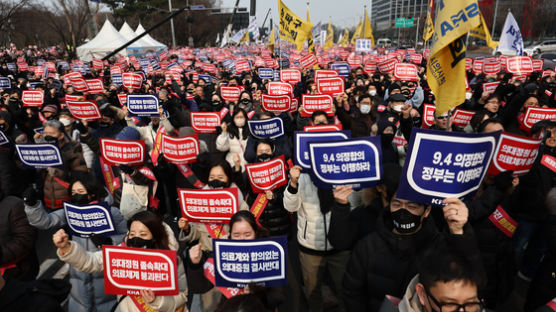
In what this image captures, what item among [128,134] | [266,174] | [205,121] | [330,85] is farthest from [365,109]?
[128,134]

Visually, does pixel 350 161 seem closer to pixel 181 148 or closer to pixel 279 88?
pixel 181 148

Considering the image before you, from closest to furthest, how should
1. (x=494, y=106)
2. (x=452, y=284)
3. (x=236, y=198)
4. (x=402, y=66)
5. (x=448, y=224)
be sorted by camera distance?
(x=452, y=284) < (x=448, y=224) < (x=236, y=198) < (x=494, y=106) < (x=402, y=66)

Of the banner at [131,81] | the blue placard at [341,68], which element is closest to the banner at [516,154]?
the banner at [131,81]

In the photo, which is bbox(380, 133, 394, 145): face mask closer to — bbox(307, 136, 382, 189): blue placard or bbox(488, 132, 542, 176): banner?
bbox(488, 132, 542, 176): banner

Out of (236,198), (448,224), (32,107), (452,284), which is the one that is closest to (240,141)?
(236,198)

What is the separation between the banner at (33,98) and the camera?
305 inches

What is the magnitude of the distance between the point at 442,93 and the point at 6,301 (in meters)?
3.73

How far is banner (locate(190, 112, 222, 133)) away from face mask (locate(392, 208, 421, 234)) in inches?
158

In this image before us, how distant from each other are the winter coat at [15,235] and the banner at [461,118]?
593 cm

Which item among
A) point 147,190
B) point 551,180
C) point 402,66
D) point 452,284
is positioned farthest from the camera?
point 402,66

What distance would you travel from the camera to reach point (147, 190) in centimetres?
397

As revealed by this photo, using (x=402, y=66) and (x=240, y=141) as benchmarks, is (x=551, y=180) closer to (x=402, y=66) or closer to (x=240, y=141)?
(x=240, y=141)

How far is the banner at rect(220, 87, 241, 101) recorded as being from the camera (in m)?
8.16

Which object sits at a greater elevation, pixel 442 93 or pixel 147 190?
pixel 442 93
